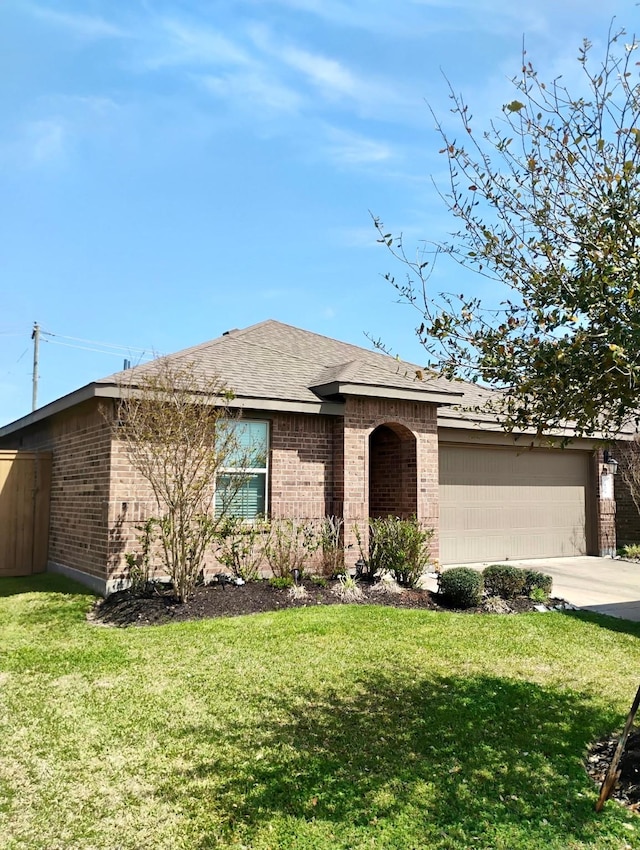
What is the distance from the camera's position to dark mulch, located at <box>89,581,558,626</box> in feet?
26.6

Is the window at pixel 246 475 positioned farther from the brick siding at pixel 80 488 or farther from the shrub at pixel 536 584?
the shrub at pixel 536 584

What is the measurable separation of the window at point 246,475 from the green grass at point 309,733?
2.59 m

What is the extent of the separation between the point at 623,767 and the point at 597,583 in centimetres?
813

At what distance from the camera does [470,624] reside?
7926 millimetres

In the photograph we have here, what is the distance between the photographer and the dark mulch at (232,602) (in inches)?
319

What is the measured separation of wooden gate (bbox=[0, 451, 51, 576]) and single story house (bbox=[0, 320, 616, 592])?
23 cm

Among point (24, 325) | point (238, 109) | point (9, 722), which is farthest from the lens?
point (24, 325)

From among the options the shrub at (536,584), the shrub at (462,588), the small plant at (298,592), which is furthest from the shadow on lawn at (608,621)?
the small plant at (298,592)

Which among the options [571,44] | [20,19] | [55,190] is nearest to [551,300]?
[571,44]

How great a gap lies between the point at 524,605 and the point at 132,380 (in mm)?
6700

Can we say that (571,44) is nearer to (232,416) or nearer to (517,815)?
(517,815)

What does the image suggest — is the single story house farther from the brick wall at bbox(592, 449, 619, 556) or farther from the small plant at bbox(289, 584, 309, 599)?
the small plant at bbox(289, 584, 309, 599)

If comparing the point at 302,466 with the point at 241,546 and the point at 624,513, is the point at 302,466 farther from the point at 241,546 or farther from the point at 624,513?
the point at 624,513

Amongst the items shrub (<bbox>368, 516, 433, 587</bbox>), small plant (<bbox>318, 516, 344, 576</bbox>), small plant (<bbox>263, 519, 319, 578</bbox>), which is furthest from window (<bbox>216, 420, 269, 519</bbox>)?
shrub (<bbox>368, 516, 433, 587</bbox>)
